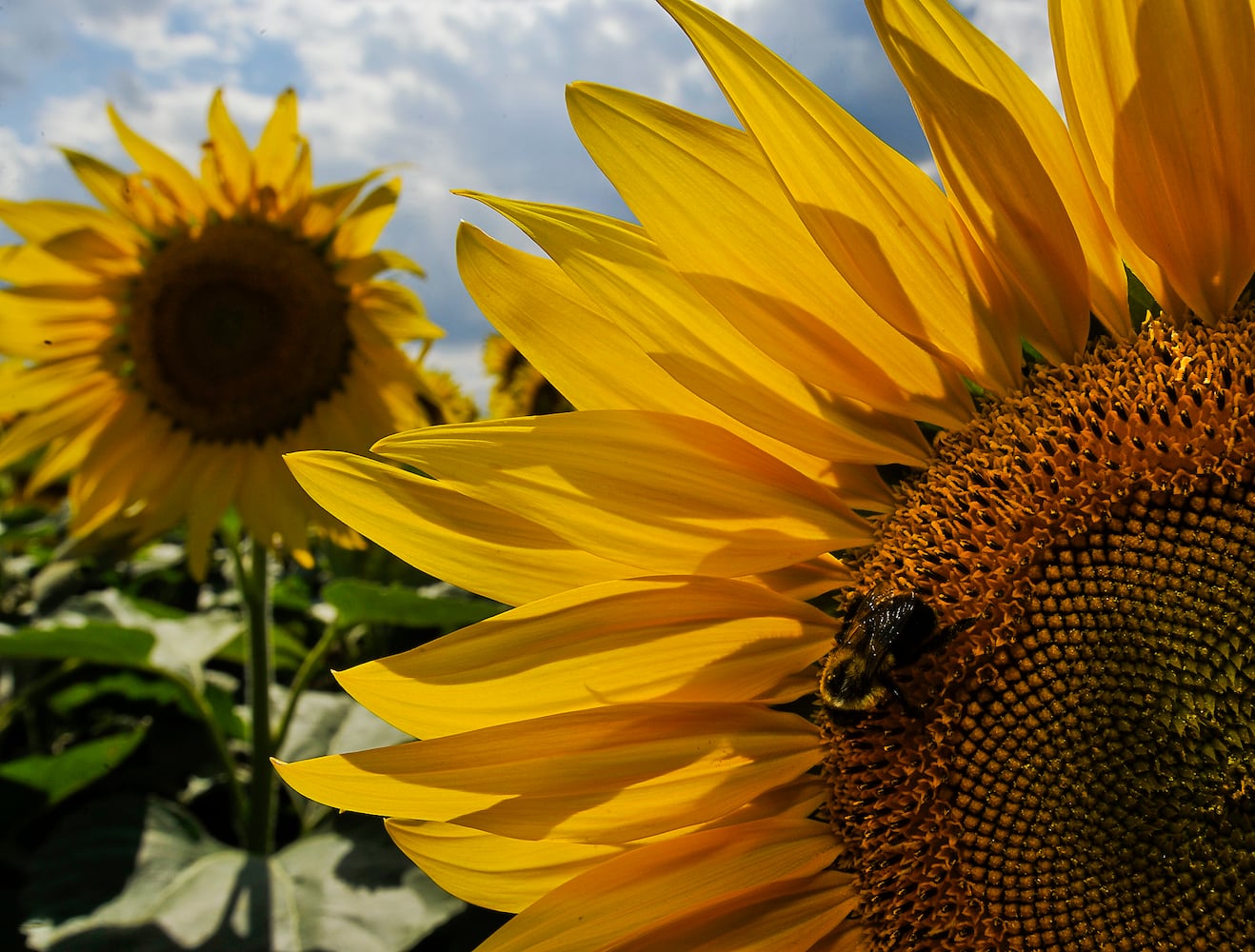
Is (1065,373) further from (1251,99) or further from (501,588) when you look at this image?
(501,588)

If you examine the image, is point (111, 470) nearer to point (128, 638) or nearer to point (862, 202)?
point (128, 638)

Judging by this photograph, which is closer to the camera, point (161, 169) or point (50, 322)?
point (161, 169)

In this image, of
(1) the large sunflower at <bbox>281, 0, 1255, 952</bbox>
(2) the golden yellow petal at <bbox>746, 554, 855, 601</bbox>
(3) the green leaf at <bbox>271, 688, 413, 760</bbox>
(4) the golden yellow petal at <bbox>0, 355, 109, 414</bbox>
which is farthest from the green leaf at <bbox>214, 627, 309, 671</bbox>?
(2) the golden yellow petal at <bbox>746, 554, 855, 601</bbox>

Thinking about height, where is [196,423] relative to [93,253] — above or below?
below

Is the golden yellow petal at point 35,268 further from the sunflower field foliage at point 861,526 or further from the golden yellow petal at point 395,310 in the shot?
the sunflower field foliage at point 861,526

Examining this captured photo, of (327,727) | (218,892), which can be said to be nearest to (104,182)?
(327,727)

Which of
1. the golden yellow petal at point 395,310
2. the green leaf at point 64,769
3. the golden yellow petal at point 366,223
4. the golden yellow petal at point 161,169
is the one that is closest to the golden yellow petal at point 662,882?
the green leaf at point 64,769

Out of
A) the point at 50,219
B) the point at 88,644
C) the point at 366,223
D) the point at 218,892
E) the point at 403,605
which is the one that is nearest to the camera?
the point at 403,605
